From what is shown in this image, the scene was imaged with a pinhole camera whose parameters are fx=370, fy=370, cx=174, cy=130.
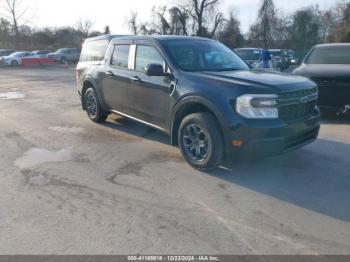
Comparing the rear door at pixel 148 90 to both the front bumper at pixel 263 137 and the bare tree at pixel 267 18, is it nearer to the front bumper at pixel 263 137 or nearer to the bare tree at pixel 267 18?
the front bumper at pixel 263 137

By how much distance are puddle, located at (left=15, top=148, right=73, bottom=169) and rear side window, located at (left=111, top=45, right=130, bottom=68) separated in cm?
186

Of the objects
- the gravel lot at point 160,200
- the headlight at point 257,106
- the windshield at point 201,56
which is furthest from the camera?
the windshield at point 201,56

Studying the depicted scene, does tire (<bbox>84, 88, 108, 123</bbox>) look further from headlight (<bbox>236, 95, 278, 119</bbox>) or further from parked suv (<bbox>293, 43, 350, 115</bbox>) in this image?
parked suv (<bbox>293, 43, 350, 115</bbox>)

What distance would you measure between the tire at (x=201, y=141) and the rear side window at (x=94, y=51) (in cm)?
332

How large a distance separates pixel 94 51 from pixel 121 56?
5.53 feet

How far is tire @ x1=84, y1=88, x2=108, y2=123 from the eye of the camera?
7.80 metres

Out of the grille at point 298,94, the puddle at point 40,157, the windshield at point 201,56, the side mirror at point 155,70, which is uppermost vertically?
the windshield at point 201,56

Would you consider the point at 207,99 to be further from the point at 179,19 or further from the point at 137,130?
the point at 179,19

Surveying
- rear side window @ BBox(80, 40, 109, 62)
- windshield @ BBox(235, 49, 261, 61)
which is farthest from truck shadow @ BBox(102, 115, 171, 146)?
windshield @ BBox(235, 49, 261, 61)

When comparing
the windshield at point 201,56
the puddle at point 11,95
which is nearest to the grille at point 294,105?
the windshield at point 201,56

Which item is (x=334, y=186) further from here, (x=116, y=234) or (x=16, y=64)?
(x=16, y=64)

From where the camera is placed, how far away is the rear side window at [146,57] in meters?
5.77

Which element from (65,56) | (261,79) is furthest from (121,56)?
(65,56)

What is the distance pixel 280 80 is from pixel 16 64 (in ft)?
115
